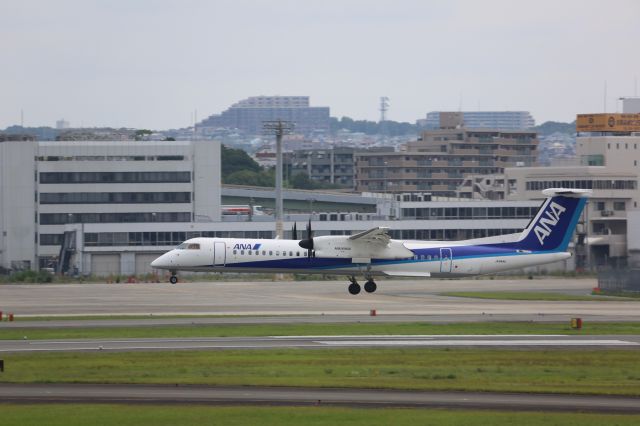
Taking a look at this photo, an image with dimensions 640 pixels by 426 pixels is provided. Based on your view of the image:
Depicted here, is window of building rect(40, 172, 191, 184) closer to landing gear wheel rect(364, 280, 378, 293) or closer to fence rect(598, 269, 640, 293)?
landing gear wheel rect(364, 280, 378, 293)

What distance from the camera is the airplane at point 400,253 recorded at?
61688 millimetres

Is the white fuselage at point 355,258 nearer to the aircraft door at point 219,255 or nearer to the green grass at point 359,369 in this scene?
the aircraft door at point 219,255

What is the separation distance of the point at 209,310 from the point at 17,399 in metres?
27.8

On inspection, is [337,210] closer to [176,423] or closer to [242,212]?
[242,212]

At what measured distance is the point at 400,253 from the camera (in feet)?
204

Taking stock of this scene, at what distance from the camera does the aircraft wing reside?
6088 centimetres

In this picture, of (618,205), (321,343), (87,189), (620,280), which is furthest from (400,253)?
(618,205)

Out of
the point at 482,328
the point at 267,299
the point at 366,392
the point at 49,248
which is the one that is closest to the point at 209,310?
the point at 267,299

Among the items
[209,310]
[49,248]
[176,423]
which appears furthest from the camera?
[49,248]

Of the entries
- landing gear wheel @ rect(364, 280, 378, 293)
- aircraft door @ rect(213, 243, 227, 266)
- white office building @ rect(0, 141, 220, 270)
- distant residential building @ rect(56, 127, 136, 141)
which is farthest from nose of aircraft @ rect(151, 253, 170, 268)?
distant residential building @ rect(56, 127, 136, 141)

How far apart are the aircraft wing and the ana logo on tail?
8.87 metres

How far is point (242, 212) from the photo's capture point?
128 metres

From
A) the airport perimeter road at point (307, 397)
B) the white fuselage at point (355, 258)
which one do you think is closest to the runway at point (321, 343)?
the airport perimeter road at point (307, 397)

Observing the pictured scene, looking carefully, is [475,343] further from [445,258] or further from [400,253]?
[400,253]
